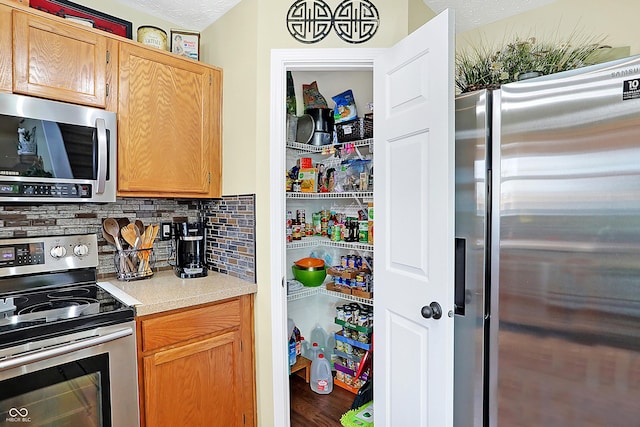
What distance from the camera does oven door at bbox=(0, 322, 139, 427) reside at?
116cm

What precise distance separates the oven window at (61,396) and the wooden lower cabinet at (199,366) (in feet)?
0.50

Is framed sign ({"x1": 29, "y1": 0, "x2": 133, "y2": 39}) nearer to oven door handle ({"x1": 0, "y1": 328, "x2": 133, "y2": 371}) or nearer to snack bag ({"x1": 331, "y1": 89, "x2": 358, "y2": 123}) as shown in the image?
snack bag ({"x1": 331, "y1": 89, "x2": 358, "y2": 123})

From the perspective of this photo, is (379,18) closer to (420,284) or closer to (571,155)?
(571,155)

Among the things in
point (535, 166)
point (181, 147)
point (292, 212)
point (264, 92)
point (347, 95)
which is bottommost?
point (292, 212)

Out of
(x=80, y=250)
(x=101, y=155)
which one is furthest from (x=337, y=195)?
(x=80, y=250)

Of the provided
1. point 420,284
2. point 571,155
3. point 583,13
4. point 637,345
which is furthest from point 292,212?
point 583,13

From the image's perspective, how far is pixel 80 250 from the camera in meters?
1.77

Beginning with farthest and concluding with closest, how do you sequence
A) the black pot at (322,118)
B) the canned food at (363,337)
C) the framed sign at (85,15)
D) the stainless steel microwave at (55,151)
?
1. the black pot at (322,118)
2. the canned food at (363,337)
3. the framed sign at (85,15)
4. the stainless steel microwave at (55,151)

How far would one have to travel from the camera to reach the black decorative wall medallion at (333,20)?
5.68 ft

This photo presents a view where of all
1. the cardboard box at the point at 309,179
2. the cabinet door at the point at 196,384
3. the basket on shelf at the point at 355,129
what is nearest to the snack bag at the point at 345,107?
the basket on shelf at the point at 355,129

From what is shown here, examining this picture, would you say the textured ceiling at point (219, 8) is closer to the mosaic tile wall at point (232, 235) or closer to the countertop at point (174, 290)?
the mosaic tile wall at point (232, 235)

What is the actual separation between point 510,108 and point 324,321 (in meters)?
2.00

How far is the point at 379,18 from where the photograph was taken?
172 cm

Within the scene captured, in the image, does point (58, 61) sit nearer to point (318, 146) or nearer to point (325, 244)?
point (318, 146)
